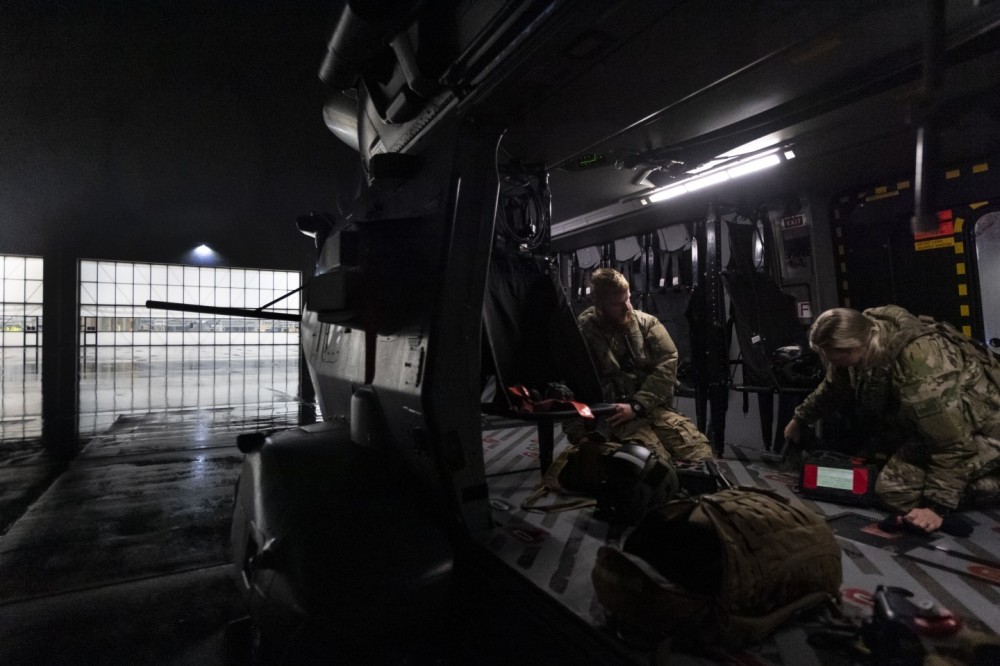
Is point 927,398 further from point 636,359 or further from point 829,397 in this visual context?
point 636,359

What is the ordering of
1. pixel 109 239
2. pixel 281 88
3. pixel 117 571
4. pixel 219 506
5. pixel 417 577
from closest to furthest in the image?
pixel 417 577 → pixel 117 571 → pixel 219 506 → pixel 281 88 → pixel 109 239

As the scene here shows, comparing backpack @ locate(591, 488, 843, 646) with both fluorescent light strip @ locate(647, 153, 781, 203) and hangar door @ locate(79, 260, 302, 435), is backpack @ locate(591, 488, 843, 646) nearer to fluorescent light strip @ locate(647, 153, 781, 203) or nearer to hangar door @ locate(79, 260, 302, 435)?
fluorescent light strip @ locate(647, 153, 781, 203)

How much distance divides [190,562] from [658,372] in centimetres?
343

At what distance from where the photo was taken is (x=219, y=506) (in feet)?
13.7

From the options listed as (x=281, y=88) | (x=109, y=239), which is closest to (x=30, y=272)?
(x=109, y=239)

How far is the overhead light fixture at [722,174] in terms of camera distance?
3996mm

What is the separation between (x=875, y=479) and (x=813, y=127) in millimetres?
2363

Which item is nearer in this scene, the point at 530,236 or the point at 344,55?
the point at 344,55

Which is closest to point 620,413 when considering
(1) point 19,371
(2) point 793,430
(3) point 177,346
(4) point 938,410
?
(2) point 793,430

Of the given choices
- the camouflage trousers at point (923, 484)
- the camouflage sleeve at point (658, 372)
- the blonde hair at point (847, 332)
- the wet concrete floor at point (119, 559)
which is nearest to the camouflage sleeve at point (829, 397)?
the blonde hair at point (847, 332)

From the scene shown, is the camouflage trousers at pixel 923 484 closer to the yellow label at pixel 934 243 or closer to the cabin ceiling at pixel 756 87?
the cabin ceiling at pixel 756 87

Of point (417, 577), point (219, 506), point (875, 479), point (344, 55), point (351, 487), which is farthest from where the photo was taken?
point (219, 506)

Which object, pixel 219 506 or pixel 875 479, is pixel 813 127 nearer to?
pixel 875 479

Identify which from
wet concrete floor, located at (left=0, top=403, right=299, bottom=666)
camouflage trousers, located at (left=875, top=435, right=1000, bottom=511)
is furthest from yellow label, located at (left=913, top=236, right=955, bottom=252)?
wet concrete floor, located at (left=0, top=403, right=299, bottom=666)
